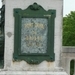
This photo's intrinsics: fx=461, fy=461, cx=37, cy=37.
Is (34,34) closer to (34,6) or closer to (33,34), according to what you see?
(33,34)

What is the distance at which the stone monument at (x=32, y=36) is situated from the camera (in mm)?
9430

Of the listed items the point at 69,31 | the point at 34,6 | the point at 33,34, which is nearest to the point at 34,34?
the point at 33,34

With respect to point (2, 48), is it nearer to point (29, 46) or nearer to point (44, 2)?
point (29, 46)

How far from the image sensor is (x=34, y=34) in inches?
373

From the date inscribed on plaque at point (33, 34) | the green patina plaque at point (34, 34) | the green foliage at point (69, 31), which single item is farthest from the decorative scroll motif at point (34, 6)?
the green foliage at point (69, 31)

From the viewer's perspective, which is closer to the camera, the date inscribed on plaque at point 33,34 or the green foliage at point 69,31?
the date inscribed on plaque at point 33,34

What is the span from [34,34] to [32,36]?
2.3 inches

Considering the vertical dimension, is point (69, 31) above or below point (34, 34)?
above

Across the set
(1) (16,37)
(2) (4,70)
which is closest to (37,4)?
(1) (16,37)

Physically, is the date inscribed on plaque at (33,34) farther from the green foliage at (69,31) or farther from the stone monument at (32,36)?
the green foliage at (69,31)

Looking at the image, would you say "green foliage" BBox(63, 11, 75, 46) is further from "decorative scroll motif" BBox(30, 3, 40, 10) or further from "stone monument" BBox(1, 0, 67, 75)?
"decorative scroll motif" BBox(30, 3, 40, 10)

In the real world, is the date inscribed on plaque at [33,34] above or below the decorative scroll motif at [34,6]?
below

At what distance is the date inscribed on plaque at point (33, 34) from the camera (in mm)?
9469

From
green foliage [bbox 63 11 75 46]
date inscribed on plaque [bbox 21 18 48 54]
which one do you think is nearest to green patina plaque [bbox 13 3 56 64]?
date inscribed on plaque [bbox 21 18 48 54]
